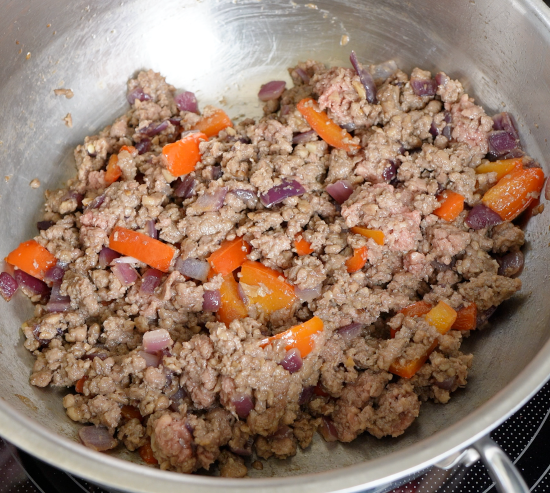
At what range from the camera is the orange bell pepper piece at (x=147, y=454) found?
2.23 m

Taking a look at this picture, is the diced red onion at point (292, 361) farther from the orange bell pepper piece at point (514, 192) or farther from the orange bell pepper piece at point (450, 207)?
the orange bell pepper piece at point (514, 192)

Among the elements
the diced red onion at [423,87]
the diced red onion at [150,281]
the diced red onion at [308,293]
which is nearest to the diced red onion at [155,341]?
the diced red onion at [150,281]

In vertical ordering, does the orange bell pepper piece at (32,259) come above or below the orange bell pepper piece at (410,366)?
above

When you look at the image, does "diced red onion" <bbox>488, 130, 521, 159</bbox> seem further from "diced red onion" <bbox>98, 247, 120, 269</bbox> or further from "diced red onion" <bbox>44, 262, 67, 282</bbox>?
"diced red onion" <bbox>44, 262, 67, 282</bbox>

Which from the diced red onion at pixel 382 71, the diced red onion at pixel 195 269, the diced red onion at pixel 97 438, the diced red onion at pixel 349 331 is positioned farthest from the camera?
the diced red onion at pixel 382 71

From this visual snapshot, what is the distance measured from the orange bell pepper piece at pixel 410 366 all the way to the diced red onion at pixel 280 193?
101 cm

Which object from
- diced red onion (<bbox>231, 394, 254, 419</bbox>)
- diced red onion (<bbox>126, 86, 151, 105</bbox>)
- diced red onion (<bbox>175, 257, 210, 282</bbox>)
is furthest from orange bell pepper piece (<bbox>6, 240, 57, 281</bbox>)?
diced red onion (<bbox>231, 394, 254, 419</bbox>)

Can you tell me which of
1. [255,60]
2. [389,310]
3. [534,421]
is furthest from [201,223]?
[534,421]

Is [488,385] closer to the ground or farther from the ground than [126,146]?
closer to the ground

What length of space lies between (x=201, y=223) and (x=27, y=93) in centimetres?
135

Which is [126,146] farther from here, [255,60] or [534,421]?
[534,421]

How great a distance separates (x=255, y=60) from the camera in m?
3.58

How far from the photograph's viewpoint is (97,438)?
222 centimetres

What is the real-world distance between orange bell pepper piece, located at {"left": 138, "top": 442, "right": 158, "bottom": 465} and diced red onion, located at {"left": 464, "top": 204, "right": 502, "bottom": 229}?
193cm
